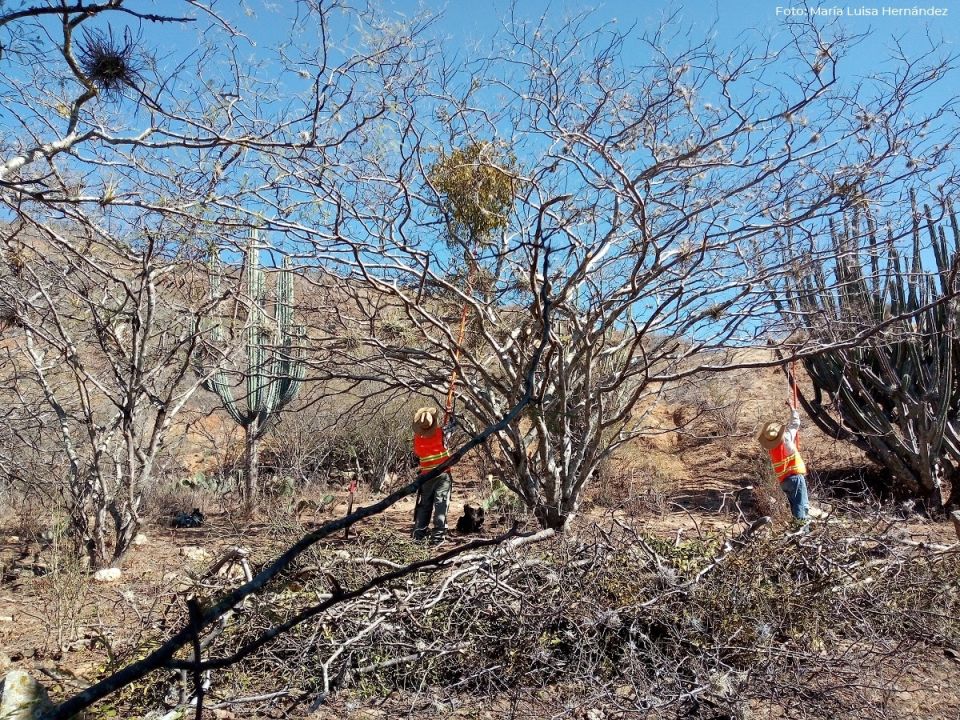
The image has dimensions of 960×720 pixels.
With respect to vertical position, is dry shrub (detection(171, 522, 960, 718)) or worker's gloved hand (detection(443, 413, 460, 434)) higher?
worker's gloved hand (detection(443, 413, 460, 434))

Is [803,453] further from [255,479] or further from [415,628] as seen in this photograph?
[415,628]

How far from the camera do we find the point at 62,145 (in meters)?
3.92

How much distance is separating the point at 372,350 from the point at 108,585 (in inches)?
144

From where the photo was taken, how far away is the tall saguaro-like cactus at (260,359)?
25.5 ft

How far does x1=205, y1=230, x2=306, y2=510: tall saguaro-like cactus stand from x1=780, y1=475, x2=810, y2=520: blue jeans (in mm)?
5129

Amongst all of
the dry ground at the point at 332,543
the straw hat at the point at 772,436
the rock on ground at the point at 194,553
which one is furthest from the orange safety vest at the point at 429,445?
the straw hat at the point at 772,436

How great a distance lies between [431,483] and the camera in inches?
321

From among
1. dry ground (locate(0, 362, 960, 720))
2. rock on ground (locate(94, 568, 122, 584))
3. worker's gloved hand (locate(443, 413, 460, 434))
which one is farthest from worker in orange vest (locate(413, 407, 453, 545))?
rock on ground (locate(94, 568, 122, 584))

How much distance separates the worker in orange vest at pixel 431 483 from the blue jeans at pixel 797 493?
3.54 meters

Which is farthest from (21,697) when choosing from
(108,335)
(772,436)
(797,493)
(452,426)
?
(772,436)

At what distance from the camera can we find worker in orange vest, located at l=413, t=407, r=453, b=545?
788 cm

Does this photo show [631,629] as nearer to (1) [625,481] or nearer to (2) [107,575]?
(2) [107,575]

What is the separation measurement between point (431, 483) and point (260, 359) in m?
3.75

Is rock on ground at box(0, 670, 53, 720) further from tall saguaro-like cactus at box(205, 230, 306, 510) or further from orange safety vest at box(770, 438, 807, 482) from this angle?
orange safety vest at box(770, 438, 807, 482)
